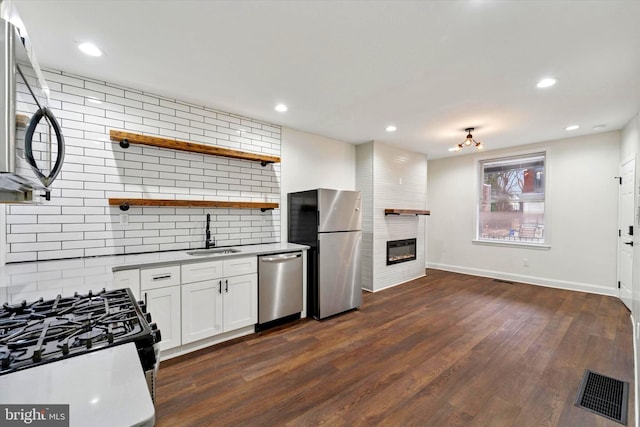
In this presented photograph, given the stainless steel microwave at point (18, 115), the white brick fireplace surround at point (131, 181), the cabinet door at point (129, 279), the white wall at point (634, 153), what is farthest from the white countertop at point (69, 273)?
the white wall at point (634, 153)

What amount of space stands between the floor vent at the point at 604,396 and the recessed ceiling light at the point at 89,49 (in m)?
4.41

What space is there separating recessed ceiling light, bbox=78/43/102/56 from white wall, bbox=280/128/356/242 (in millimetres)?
2210

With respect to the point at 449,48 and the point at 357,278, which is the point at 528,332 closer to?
the point at 357,278

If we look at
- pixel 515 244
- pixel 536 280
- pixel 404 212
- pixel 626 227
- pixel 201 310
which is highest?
pixel 404 212

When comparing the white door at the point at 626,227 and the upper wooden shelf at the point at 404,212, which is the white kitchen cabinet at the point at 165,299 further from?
the white door at the point at 626,227

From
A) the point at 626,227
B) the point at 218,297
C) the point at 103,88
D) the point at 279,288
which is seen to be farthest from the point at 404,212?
the point at 103,88

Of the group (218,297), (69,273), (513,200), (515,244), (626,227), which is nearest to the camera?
(69,273)

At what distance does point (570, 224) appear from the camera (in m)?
4.63

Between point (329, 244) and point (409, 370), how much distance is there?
1655mm

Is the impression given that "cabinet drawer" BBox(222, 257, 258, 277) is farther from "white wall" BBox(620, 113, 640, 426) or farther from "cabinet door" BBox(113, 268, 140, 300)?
"white wall" BBox(620, 113, 640, 426)

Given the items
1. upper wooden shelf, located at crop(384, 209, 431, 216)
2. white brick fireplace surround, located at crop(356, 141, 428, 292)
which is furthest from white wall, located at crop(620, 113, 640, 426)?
white brick fireplace surround, located at crop(356, 141, 428, 292)

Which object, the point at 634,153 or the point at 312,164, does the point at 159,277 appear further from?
the point at 634,153

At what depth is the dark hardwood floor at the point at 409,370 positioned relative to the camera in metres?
1.86

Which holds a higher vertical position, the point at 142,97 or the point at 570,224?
the point at 142,97
